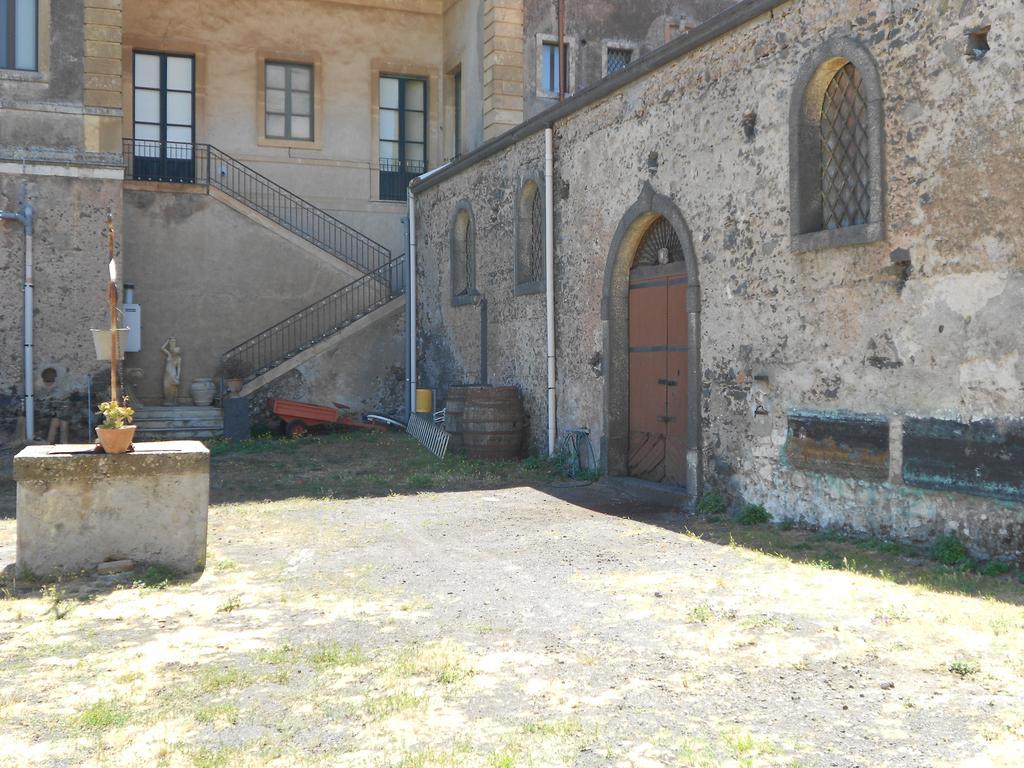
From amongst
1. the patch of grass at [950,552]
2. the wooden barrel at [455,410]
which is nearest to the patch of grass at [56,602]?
the patch of grass at [950,552]

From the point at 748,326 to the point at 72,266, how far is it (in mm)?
10879

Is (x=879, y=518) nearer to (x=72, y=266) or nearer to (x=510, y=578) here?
(x=510, y=578)

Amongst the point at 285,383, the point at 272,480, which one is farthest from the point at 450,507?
the point at 285,383

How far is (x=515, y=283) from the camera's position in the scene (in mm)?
13883

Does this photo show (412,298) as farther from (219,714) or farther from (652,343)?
(219,714)

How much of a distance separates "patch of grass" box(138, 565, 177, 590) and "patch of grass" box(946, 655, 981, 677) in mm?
4713

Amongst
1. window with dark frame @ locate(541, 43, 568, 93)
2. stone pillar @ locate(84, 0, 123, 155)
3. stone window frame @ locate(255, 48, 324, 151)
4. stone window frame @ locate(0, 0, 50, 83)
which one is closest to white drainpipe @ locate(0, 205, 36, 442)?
stone pillar @ locate(84, 0, 123, 155)

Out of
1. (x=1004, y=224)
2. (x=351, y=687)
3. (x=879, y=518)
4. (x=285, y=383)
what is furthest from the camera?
(x=285, y=383)

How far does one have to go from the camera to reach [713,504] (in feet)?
Answer: 31.0

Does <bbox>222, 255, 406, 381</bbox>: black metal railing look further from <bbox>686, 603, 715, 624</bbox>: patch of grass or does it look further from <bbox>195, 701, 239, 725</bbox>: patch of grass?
<bbox>195, 701, 239, 725</bbox>: patch of grass

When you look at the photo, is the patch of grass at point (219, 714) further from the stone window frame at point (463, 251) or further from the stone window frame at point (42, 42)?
the stone window frame at point (42, 42)

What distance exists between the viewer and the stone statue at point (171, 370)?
58.0ft

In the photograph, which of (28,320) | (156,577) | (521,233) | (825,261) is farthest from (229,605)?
(28,320)

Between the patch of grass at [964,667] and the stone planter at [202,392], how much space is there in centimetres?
1488
